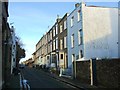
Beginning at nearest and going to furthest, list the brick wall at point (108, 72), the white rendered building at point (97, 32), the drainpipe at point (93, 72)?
the brick wall at point (108, 72) → the drainpipe at point (93, 72) → the white rendered building at point (97, 32)

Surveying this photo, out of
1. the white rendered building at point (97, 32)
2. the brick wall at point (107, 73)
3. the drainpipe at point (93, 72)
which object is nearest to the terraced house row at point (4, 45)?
the drainpipe at point (93, 72)

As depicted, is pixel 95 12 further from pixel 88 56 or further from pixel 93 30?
pixel 88 56

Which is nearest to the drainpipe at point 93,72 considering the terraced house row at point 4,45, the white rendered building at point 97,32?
the terraced house row at point 4,45

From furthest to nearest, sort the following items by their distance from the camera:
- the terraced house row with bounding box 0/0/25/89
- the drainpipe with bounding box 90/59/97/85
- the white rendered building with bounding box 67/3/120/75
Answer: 1. the white rendered building with bounding box 67/3/120/75
2. the drainpipe with bounding box 90/59/97/85
3. the terraced house row with bounding box 0/0/25/89

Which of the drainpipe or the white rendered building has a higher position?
the white rendered building

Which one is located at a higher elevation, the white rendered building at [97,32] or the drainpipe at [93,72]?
the white rendered building at [97,32]

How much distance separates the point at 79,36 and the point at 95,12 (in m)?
3.59

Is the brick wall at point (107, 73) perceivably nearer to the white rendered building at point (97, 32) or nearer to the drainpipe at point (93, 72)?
the drainpipe at point (93, 72)

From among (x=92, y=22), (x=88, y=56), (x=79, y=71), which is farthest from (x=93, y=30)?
(x=79, y=71)

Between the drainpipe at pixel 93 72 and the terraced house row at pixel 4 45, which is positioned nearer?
the terraced house row at pixel 4 45

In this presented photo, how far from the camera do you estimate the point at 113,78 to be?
17.8 meters

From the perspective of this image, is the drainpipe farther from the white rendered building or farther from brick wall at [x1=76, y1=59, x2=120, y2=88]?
the white rendered building

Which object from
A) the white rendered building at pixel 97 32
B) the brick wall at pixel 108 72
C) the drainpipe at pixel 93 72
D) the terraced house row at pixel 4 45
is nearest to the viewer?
the terraced house row at pixel 4 45

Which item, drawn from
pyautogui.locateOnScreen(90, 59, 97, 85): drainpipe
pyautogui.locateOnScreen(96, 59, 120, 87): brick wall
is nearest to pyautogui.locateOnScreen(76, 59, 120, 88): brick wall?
pyautogui.locateOnScreen(96, 59, 120, 87): brick wall
